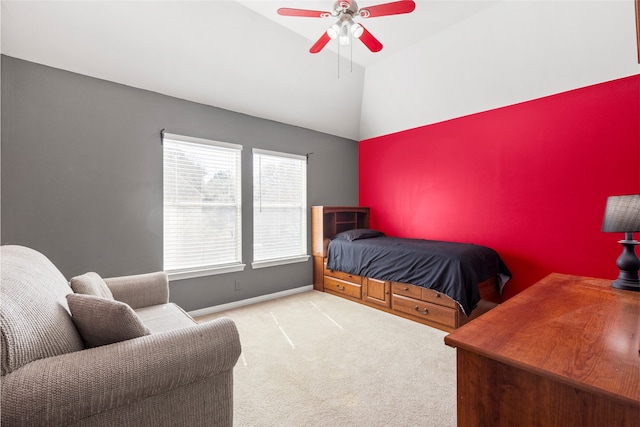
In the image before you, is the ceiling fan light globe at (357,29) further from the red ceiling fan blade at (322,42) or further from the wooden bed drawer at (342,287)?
the wooden bed drawer at (342,287)

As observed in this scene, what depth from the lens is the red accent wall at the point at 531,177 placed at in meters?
2.88

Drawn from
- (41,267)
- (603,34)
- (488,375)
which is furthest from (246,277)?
(603,34)

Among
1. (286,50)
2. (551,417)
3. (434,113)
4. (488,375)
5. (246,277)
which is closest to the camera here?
(551,417)

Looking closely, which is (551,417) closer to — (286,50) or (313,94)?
(286,50)

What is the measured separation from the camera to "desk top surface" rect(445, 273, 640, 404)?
0.80m

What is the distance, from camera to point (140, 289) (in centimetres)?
228

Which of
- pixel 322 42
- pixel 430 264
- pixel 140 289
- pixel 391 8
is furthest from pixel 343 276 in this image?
pixel 391 8

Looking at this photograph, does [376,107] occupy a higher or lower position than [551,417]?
higher

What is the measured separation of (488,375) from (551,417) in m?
0.18

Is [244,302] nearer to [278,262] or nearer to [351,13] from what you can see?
[278,262]

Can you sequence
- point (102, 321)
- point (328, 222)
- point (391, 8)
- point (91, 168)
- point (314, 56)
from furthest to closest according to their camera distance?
1. point (328, 222)
2. point (314, 56)
3. point (91, 168)
4. point (391, 8)
5. point (102, 321)

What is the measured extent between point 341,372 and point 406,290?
4.79ft

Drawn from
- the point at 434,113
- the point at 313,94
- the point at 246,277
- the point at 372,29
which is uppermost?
Answer: the point at 372,29

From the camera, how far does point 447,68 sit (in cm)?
358
